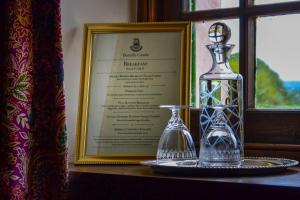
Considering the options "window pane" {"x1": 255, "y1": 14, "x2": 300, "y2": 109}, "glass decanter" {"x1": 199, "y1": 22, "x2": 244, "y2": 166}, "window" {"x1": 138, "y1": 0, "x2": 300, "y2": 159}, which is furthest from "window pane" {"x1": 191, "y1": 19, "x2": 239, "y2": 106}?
"glass decanter" {"x1": 199, "y1": 22, "x2": 244, "y2": 166}

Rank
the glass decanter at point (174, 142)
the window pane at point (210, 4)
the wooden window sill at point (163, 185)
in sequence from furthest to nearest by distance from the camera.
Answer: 1. the window pane at point (210, 4)
2. the glass decanter at point (174, 142)
3. the wooden window sill at point (163, 185)

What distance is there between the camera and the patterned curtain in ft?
3.00

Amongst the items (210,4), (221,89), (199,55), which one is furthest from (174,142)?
(210,4)

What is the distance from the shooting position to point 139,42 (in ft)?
4.25

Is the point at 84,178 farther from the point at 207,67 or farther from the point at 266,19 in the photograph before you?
the point at 266,19

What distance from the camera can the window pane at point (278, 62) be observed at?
1319mm

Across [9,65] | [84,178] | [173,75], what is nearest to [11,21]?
[9,65]

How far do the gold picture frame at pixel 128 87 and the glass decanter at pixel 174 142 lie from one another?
8 cm

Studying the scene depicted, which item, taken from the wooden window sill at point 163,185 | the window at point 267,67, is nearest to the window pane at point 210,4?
the window at point 267,67

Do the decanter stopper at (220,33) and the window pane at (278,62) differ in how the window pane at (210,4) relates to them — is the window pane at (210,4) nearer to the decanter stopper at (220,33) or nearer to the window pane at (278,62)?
the window pane at (278,62)

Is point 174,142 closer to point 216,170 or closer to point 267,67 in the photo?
point 216,170

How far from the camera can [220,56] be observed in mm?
1197

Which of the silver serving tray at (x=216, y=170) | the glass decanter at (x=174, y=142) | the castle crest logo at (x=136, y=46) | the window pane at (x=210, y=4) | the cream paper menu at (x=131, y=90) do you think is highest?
the window pane at (x=210, y=4)

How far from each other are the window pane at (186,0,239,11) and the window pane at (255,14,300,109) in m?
0.09
